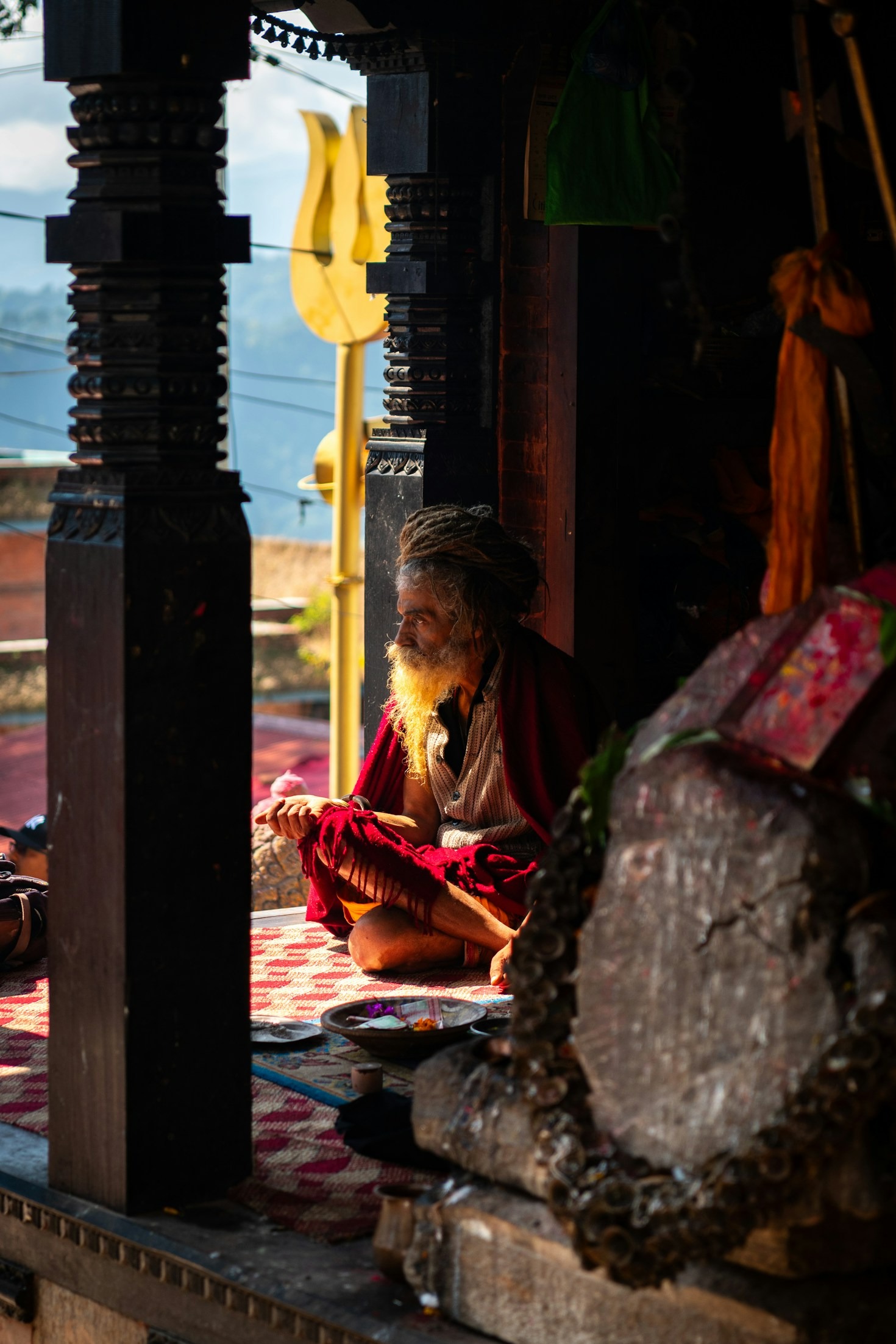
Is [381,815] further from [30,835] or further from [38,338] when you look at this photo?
[38,338]

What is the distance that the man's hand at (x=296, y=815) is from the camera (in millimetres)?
5715

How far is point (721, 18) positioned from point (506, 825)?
2827mm

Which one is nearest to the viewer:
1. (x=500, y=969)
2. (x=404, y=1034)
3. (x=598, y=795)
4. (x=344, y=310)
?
(x=598, y=795)

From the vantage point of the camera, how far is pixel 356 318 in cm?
1024

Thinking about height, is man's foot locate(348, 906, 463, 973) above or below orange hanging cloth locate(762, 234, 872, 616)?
below

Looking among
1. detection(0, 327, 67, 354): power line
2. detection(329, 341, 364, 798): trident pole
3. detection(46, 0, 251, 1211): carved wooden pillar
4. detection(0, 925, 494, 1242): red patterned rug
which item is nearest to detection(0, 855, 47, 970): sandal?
detection(0, 925, 494, 1242): red patterned rug

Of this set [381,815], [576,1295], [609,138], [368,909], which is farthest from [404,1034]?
[609,138]

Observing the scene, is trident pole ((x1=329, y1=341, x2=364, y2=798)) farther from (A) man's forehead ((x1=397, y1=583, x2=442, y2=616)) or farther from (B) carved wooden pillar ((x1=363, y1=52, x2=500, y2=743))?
(A) man's forehead ((x1=397, y1=583, x2=442, y2=616))

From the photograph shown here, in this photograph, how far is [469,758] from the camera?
5840mm

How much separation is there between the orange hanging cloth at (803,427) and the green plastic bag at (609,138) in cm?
253

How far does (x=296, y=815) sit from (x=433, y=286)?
1.93 m

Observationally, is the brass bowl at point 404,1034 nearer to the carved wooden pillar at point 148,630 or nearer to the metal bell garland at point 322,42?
the carved wooden pillar at point 148,630

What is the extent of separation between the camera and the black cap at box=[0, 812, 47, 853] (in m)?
7.28

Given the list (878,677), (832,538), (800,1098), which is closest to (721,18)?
(832,538)
